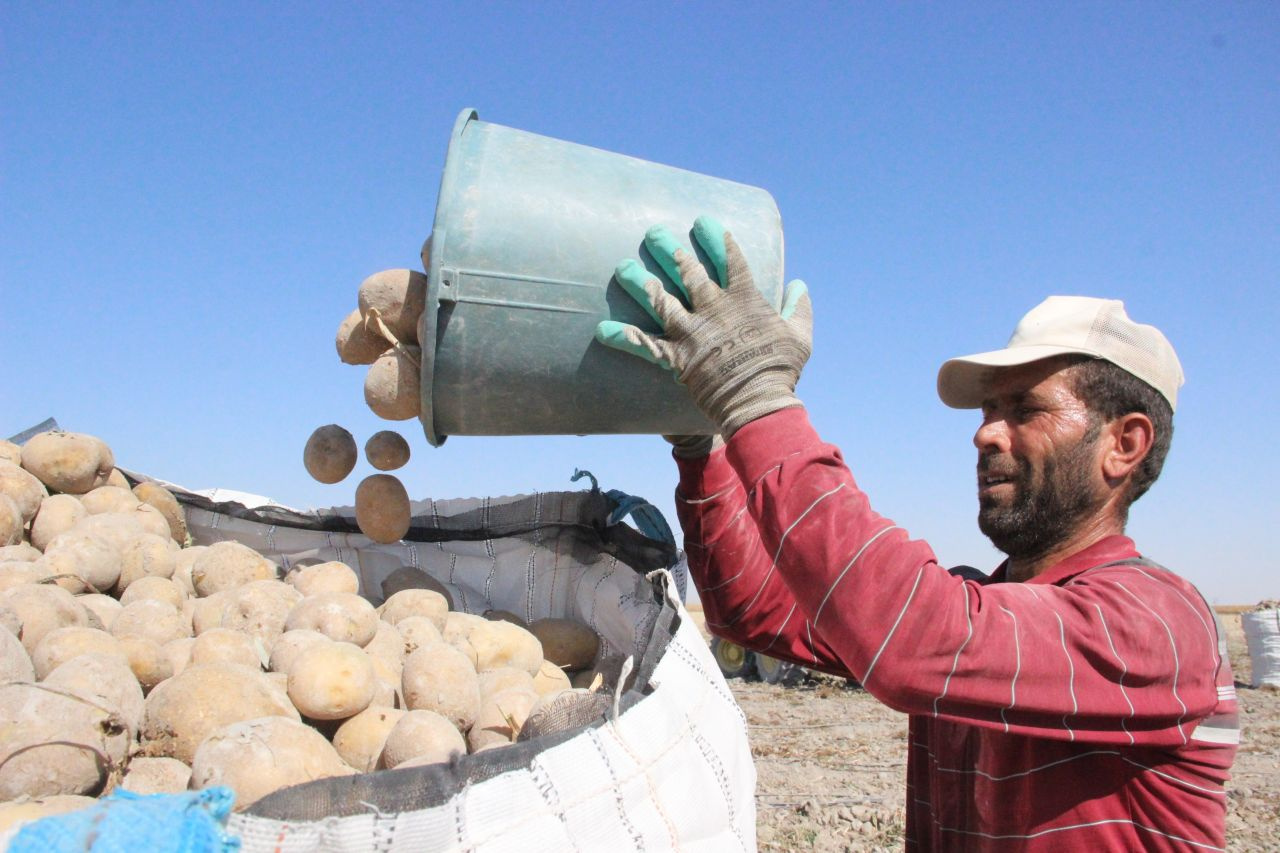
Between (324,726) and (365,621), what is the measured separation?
0.37 m

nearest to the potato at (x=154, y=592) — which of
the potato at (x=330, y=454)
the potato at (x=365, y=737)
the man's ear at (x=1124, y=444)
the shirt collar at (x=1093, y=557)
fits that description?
the potato at (x=330, y=454)

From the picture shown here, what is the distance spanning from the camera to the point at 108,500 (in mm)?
3195

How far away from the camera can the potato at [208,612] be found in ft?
8.53

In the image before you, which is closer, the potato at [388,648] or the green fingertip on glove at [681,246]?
the green fingertip on glove at [681,246]

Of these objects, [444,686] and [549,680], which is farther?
[549,680]

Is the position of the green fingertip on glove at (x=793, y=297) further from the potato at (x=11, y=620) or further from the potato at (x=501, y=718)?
the potato at (x=11, y=620)

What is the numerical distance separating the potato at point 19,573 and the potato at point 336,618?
26.3 inches

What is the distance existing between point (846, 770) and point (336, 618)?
188 inches

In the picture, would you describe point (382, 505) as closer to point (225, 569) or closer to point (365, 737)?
point (225, 569)

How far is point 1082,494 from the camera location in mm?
1888

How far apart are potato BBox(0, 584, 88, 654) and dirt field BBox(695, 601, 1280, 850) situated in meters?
3.64

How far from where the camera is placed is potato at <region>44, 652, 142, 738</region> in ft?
6.11

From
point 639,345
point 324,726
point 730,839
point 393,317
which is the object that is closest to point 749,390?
point 639,345

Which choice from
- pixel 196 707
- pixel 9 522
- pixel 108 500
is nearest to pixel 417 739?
pixel 196 707
